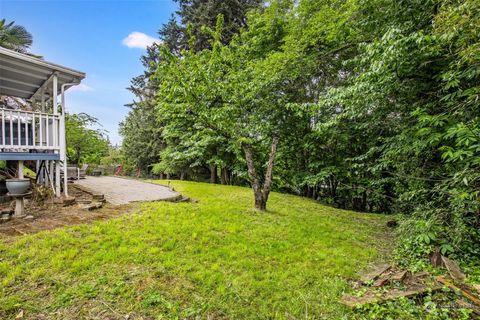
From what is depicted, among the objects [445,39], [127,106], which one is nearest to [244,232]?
[445,39]

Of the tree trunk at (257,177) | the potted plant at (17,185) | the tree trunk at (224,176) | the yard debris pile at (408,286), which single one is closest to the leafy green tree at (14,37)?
the potted plant at (17,185)

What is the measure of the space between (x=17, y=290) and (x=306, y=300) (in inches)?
115

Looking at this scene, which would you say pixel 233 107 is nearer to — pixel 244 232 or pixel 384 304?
pixel 244 232

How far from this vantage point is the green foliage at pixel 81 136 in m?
11.3

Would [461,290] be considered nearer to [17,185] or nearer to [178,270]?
[178,270]

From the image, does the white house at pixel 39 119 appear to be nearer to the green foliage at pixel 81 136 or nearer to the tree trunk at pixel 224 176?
the green foliage at pixel 81 136

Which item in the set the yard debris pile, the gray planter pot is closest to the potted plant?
the gray planter pot

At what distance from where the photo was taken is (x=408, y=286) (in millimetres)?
2451

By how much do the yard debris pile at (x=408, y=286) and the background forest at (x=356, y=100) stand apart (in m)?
0.32

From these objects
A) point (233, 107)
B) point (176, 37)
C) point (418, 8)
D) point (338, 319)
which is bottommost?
point (338, 319)

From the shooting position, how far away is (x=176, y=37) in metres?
11.6

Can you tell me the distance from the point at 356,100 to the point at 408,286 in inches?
119

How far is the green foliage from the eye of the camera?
11.3 meters

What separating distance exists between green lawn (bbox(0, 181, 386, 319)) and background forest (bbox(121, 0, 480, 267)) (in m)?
1.41
